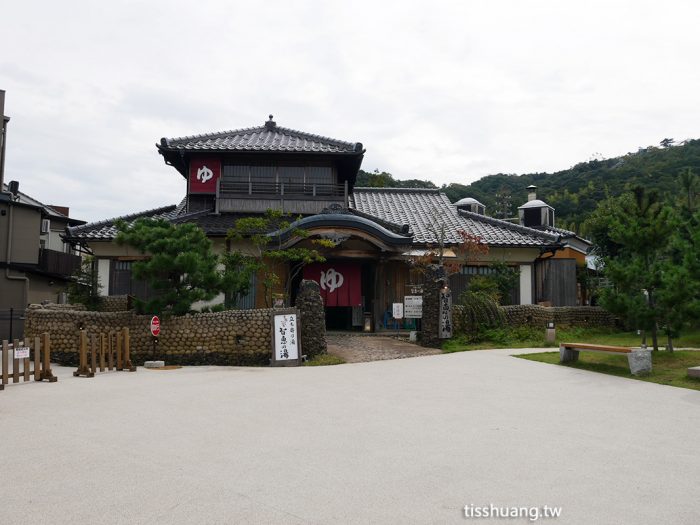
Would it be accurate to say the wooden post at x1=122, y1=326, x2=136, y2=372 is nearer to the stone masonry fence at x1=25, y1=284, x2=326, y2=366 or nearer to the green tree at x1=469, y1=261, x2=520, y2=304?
the stone masonry fence at x1=25, y1=284, x2=326, y2=366

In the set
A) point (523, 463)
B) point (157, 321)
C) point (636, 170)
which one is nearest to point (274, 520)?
point (523, 463)

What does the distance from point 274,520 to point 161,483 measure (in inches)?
53.9

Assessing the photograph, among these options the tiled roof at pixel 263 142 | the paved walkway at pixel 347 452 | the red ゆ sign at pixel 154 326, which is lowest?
the paved walkway at pixel 347 452

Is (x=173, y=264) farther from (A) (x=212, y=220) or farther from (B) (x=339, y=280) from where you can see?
(B) (x=339, y=280)

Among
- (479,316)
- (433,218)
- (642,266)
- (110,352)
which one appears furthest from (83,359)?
(433,218)

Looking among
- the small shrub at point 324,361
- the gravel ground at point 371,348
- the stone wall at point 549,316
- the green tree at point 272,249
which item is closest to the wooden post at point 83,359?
the green tree at point 272,249

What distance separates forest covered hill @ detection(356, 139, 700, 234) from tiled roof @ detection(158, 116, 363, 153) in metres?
18.6

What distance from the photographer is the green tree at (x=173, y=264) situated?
13875 mm

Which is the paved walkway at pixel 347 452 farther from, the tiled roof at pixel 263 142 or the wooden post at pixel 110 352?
the tiled roof at pixel 263 142

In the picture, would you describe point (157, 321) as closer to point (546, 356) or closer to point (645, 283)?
point (546, 356)

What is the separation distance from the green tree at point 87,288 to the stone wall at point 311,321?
743 cm

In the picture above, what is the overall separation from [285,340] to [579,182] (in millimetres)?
49100

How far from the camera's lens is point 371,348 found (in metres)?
15.8

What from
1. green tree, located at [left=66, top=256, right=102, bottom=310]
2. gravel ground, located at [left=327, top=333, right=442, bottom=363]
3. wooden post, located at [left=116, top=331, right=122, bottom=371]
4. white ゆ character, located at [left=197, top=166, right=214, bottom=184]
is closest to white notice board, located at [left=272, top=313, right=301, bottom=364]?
gravel ground, located at [left=327, top=333, right=442, bottom=363]
